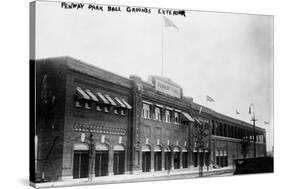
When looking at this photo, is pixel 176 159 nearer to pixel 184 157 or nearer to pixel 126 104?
pixel 184 157

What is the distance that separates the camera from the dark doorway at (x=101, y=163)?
564 inches

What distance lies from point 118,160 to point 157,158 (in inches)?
57.4

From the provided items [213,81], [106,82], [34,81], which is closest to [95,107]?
[106,82]

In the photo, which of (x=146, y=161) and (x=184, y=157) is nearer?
(x=146, y=161)

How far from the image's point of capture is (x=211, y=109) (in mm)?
17219

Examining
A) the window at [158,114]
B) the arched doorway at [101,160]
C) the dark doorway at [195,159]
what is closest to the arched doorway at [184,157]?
the dark doorway at [195,159]

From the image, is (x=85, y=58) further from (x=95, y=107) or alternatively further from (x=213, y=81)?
(x=213, y=81)

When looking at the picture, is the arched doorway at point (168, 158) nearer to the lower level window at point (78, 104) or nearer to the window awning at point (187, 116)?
the window awning at point (187, 116)

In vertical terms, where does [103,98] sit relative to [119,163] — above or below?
above

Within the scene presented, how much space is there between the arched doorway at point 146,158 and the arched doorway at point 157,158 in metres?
0.23

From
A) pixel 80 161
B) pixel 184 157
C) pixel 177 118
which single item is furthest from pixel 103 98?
pixel 184 157

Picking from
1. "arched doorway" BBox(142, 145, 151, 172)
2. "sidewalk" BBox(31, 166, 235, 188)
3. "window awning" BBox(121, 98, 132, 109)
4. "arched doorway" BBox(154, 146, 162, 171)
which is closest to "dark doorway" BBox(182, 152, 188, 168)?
"sidewalk" BBox(31, 166, 235, 188)

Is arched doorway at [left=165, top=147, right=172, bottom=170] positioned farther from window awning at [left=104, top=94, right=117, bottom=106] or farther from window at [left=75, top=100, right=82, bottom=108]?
window at [left=75, top=100, right=82, bottom=108]

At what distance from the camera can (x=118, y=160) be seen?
14898 mm
